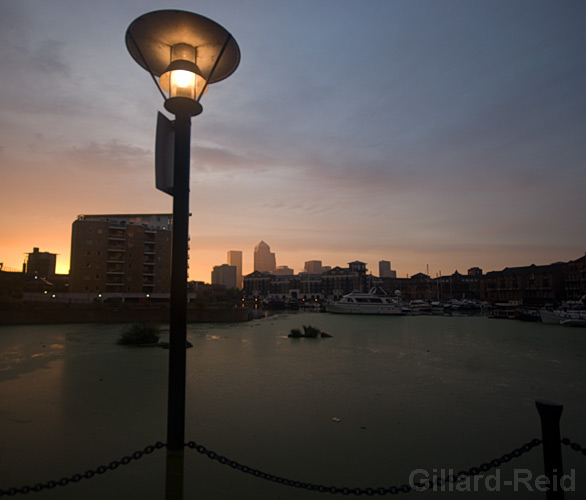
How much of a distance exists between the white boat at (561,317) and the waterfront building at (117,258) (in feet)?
165

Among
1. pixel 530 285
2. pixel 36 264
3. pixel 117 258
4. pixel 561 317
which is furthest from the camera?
pixel 36 264

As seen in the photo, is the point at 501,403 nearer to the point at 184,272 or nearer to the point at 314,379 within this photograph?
the point at 314,379

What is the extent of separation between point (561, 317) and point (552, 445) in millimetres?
40391

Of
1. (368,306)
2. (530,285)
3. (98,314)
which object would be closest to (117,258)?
(98,314)

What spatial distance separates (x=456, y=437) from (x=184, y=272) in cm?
530

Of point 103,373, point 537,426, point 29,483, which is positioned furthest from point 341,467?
point 103,373

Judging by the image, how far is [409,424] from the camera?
6367mm

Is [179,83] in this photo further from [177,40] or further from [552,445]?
[552,445]

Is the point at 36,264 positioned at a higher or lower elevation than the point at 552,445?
higher

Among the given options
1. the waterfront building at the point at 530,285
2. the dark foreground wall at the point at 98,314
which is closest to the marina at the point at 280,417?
the dark foreground wall at the point at 98,314

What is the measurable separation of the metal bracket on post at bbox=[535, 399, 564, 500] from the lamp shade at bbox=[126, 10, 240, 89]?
411 cm

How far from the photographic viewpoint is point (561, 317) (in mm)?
34531

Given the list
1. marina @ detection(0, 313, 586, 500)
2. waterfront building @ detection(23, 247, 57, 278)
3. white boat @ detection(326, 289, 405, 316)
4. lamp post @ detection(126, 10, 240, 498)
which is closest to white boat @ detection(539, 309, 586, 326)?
white boat @ detection(326, 289, 405, 316)

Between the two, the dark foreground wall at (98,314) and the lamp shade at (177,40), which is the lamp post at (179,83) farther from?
the dark foreground wall at (98,314)
